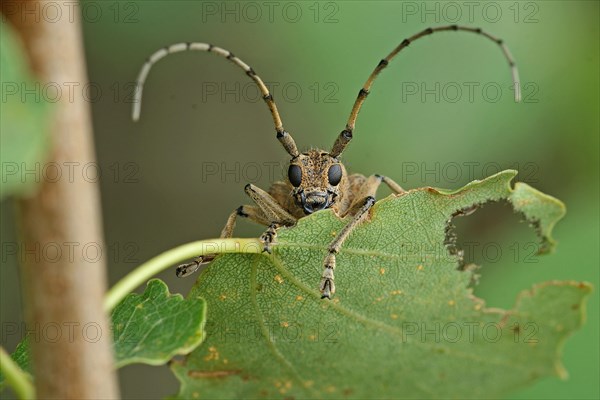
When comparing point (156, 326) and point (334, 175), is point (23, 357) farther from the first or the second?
point (334, 175)

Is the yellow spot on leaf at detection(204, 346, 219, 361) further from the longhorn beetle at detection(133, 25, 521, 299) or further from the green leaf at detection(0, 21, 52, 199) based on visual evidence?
the green leaf at detection(0, 21, 52, 199)

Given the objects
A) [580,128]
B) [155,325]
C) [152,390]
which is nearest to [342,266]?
[155,325]

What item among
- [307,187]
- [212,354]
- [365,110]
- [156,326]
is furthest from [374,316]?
[365,110]

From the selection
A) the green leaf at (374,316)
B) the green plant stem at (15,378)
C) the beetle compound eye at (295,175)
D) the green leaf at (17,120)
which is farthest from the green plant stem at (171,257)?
the beetle compound eye at (295,175)

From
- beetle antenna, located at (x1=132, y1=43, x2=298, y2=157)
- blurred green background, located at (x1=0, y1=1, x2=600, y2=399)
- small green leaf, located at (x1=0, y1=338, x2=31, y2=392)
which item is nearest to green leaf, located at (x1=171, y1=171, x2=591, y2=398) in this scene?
small green leaf, located at (x1=0, y1=338, x2=31, y2=392)

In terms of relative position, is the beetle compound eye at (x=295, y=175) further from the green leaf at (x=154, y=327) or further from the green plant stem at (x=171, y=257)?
the green leaf at (x=154, y=327)

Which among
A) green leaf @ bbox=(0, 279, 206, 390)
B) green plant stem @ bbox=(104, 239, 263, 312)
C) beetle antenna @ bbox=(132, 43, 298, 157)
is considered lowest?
green leaf @ bbox=(0, 279, 206, 390)

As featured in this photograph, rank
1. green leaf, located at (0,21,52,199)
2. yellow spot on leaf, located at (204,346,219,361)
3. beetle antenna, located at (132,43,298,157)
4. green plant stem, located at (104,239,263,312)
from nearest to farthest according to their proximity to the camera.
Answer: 1. green leaf, located at (0,21,52,199)
2. green plant stem, located at (104,239,263,312)
3. yellow spot on leaf, located at (204,346,219,361)
4. beetle antenna, located at (132,43,298,157)
